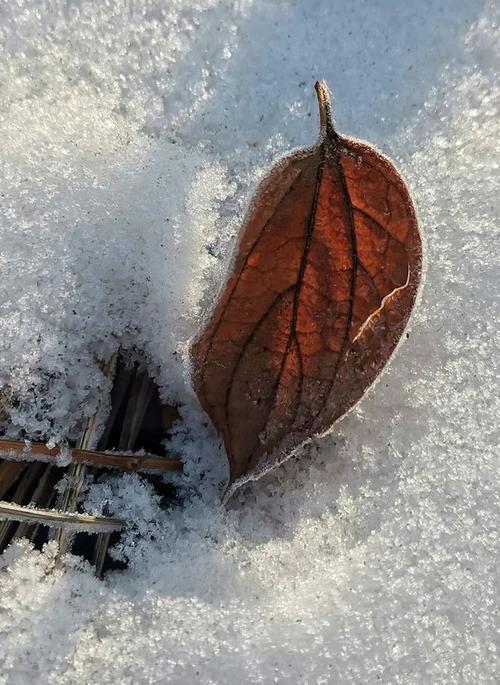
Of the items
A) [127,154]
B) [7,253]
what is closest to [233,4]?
[127,154]

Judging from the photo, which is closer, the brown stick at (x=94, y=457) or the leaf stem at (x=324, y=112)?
the leaf stem at (x=324, y=112)

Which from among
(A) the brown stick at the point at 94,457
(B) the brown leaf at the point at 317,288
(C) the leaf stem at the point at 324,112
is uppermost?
(C) the leaf stem at the point at 324,112

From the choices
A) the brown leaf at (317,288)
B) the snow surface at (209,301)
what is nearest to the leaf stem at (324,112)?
the brown leaf at (317,288)

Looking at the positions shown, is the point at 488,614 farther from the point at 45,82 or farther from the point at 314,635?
the point at 45,82

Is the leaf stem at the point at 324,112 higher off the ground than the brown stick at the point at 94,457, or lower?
higher

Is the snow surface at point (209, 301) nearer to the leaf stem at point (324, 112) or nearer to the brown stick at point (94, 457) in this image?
the brown stick at point (94, 457)

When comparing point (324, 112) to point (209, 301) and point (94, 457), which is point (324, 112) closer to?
point (209, 301)
